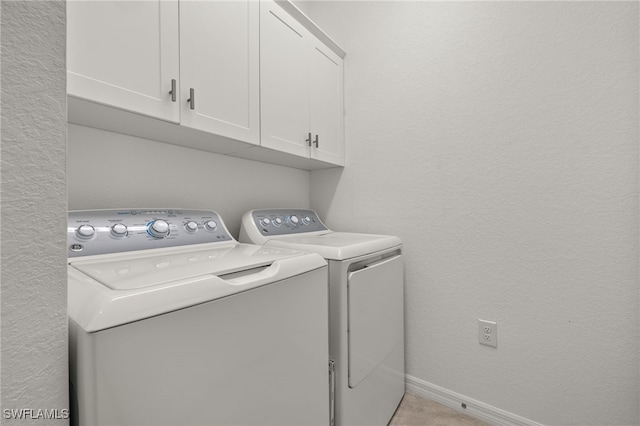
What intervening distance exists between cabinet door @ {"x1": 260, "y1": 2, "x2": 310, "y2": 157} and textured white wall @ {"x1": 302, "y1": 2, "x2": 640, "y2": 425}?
43 cm

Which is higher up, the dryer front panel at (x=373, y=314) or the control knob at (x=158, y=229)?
the control knob at (x=158, y=229)

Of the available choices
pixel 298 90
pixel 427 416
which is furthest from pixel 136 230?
pixel 427 416

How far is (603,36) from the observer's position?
1.11 m

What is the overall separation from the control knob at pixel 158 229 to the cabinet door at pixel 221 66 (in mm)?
389

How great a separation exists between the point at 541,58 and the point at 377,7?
0.97 meters

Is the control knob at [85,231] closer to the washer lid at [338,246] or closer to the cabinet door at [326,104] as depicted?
the washer lid at [338,246]

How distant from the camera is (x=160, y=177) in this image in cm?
125

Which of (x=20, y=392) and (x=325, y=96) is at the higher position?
(x=325, y=96)

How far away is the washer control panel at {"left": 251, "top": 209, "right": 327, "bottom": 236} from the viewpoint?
1454mm

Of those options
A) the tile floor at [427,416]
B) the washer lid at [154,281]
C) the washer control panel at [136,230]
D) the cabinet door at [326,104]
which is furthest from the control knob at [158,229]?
the tile floor at [427,416]

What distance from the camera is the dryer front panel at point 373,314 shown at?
1.10 m

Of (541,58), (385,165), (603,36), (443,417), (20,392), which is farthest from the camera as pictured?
(385,165)

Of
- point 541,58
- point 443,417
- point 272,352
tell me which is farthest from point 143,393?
point 541,58

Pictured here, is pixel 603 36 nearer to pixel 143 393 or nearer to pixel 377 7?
pixel 377 7
